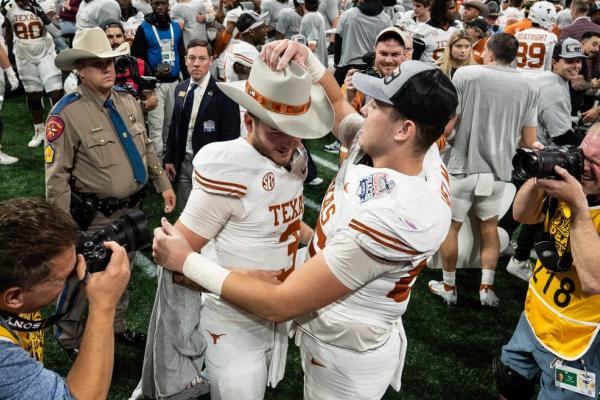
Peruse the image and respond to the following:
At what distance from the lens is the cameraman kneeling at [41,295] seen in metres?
1.54

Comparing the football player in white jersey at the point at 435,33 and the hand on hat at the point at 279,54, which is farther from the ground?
the hand on hat at the point at 279,54

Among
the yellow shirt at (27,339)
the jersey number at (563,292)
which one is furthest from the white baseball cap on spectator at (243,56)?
the yellow shirt at (27,339)

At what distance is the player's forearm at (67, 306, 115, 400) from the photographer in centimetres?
175

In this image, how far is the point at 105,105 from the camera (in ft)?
12.0

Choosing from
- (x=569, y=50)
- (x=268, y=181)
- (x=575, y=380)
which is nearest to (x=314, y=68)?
(x=268, y=181)

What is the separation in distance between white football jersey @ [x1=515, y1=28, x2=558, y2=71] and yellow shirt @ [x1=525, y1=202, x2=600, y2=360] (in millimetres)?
4428

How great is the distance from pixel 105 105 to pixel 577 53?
175 inches

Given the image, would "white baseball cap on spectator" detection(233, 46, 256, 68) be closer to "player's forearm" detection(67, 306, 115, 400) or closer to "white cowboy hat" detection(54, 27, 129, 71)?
"white cowboy hat" detection(54, 27, 129, 71)

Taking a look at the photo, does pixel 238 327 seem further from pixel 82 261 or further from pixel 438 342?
pixel 438 342

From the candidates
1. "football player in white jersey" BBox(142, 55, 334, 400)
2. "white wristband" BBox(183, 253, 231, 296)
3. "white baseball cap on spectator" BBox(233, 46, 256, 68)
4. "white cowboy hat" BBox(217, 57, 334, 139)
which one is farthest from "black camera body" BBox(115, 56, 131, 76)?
"white wristband" BBox(183, 253, 231, 296)

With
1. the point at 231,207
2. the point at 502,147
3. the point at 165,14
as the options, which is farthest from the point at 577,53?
the point at 165,14

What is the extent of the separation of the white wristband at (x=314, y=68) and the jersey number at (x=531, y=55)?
4715 mm

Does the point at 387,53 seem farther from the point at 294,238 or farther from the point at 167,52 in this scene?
the point at 167,52

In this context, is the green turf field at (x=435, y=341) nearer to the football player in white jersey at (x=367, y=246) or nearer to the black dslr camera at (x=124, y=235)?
the football player in white jersey at (x=367, y=246)
